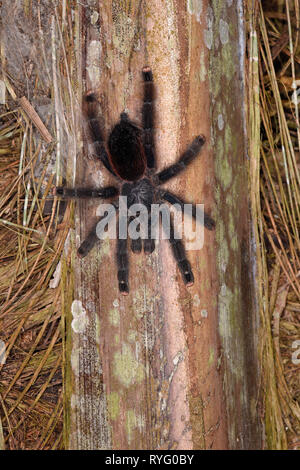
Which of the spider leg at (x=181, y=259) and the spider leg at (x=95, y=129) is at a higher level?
the spider leg at (x=95, y=129)

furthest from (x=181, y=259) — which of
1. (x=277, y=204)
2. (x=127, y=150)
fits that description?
(x=277, y=204)

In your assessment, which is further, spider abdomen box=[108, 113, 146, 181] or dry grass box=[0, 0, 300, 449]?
dry grass box=[0, 0, 300, 449]

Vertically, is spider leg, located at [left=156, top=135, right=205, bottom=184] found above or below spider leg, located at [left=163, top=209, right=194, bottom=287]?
above

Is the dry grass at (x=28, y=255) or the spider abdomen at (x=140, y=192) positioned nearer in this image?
the spider abdomen at (x=140, y=192)

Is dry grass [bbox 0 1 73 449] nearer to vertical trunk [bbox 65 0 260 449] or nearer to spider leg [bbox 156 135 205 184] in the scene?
vertical trunk [bbox 65 0 260 449]

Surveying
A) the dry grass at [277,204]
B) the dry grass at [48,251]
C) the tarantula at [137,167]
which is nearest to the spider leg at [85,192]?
the tarantula at [137,167]

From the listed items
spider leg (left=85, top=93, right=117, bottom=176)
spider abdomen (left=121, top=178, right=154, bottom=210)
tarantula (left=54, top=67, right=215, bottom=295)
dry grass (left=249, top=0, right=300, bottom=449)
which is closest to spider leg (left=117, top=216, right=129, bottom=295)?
tarantula (left=54, top=67, right=215, bottom=295)

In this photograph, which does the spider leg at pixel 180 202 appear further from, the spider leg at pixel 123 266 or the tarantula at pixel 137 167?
the spider leg at pixel 123 266
